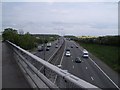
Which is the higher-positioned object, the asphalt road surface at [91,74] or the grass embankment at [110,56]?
the grass embankment at [110,56]

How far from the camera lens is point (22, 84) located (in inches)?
369

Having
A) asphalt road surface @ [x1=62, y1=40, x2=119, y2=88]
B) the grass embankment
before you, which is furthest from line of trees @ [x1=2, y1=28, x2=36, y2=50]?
asphalt road surface @ [x1=62, y1=40, x2=119, y2=88]

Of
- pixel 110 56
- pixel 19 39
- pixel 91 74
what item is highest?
pixel 19 39

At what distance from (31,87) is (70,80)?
153 inches

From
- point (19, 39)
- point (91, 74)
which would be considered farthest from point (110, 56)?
point (91, 74)

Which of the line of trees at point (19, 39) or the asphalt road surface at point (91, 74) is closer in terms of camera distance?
the asphalt road surface at point (91, 74)

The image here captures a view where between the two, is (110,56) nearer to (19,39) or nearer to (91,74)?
(19,39)

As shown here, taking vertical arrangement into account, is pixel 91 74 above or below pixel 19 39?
below

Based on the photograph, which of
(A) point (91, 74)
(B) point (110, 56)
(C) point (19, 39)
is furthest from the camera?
(C) point (19, 39)

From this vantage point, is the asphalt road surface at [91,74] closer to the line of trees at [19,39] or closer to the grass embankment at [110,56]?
the grass embankment at [110,56]

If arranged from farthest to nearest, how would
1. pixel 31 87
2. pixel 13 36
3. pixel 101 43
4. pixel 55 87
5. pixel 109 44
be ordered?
pixel 101 43, pixel 109 44, pixel 13 36, pixel 31 87, pixel 55 87

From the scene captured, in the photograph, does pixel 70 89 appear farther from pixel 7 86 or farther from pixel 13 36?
pixel 13 36

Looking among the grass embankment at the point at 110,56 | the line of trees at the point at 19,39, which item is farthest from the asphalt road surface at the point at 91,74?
the line of trees at the point at 19,39

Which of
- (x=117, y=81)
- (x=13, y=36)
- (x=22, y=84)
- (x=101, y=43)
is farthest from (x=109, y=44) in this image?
(x=22, y=84)
